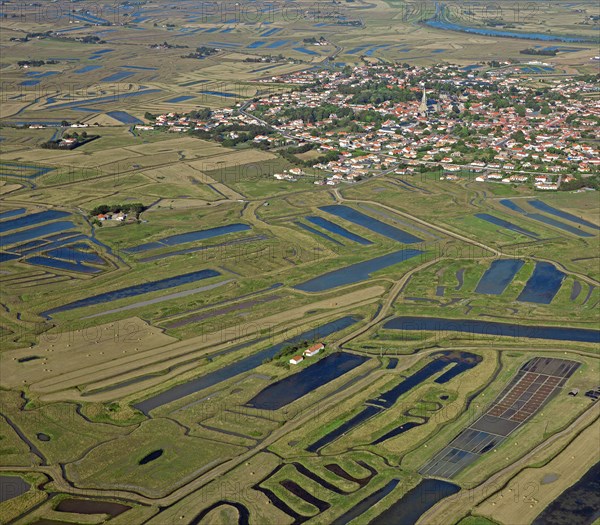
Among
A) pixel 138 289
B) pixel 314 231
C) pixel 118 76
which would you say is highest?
pixel 118 76

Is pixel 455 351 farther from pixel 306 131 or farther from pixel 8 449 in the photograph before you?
pixel 306 131

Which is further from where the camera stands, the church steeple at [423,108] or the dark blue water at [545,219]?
the church steeple at [423,108]

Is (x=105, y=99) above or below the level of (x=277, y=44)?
below

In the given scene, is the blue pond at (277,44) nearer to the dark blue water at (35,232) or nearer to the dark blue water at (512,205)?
the dark blue water at (512,205)

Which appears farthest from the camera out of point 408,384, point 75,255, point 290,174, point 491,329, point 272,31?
point 272,31

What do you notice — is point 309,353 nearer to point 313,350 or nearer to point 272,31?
point 313,350

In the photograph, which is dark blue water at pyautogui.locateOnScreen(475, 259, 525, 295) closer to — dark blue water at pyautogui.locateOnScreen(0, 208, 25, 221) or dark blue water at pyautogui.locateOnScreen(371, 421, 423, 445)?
dark blue water at pyautogui.locateOnScreen(371, 421, 423, 445)

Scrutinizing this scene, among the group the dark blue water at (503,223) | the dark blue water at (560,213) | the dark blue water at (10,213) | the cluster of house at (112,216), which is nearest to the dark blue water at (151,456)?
the cluster of house at (112,216)

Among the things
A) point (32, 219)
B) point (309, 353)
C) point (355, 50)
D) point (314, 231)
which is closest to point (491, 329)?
point (309, 353)
